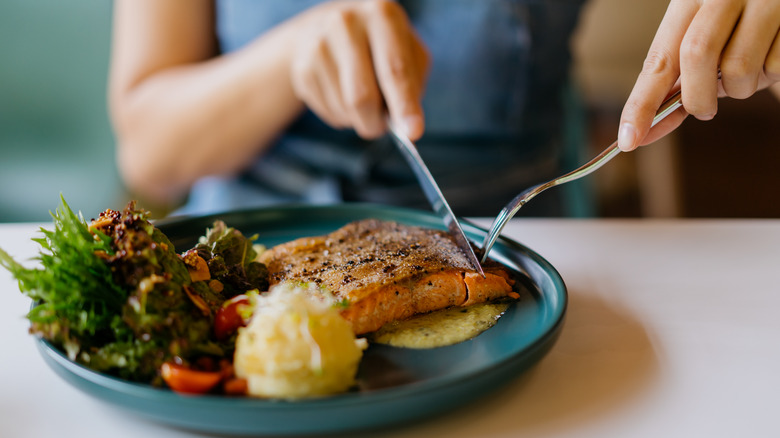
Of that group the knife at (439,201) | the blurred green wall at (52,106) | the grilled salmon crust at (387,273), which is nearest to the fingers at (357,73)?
the knife at (439,201)

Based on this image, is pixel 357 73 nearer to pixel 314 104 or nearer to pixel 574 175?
pixel 314 104

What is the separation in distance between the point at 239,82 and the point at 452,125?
0.81 metres

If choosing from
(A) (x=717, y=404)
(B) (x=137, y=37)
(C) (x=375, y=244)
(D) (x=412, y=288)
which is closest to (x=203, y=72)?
(B) (x=137, y=37)

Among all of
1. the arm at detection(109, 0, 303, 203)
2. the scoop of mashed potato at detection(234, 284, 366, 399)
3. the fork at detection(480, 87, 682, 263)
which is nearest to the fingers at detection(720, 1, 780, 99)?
the fork at detection(480, 87, 682, 263)

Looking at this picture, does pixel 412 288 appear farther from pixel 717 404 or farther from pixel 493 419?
pixel 717 404

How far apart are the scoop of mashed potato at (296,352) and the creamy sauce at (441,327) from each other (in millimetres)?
204

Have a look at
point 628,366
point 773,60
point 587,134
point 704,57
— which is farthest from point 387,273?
point 587,134

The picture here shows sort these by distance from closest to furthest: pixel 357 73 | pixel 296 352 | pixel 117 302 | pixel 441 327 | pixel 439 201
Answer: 1. pixel 296 352
2. pixel 117 302
3. pixel 441 327
4. pixel 439 201
5. pixel 357 73

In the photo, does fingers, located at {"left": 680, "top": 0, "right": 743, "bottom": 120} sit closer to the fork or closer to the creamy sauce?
the fork

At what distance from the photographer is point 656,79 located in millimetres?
1312

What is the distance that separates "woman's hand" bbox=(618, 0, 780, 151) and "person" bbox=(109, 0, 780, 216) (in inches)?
33.6

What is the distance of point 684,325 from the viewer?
51.3 inches

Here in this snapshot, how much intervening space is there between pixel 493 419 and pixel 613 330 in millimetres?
387

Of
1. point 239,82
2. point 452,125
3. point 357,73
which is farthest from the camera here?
point 452,125
